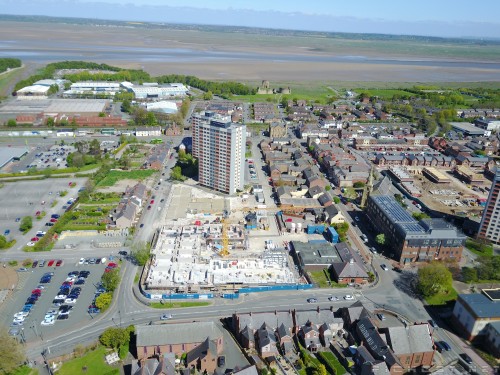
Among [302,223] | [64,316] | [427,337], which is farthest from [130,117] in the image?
[427,337]

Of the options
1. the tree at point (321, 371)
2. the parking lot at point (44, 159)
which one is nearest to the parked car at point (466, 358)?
the tree at point (321, 371)

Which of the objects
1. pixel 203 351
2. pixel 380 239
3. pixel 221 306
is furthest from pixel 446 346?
pixel 203 351

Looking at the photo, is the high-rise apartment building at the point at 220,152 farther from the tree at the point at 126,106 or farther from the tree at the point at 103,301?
the tree at the point at 126,106

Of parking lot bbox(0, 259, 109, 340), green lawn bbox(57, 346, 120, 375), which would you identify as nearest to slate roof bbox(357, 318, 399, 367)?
green lawn bbox(57, 346, 120, 375)

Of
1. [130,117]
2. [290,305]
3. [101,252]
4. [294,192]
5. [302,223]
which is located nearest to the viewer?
[290,305]

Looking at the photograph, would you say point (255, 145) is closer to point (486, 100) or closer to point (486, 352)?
point (486, 352)

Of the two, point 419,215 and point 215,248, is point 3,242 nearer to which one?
point 215,248

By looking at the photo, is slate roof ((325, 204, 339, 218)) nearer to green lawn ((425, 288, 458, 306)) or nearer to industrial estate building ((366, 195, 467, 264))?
industrial estate building ((366, 195, 467, 264))
